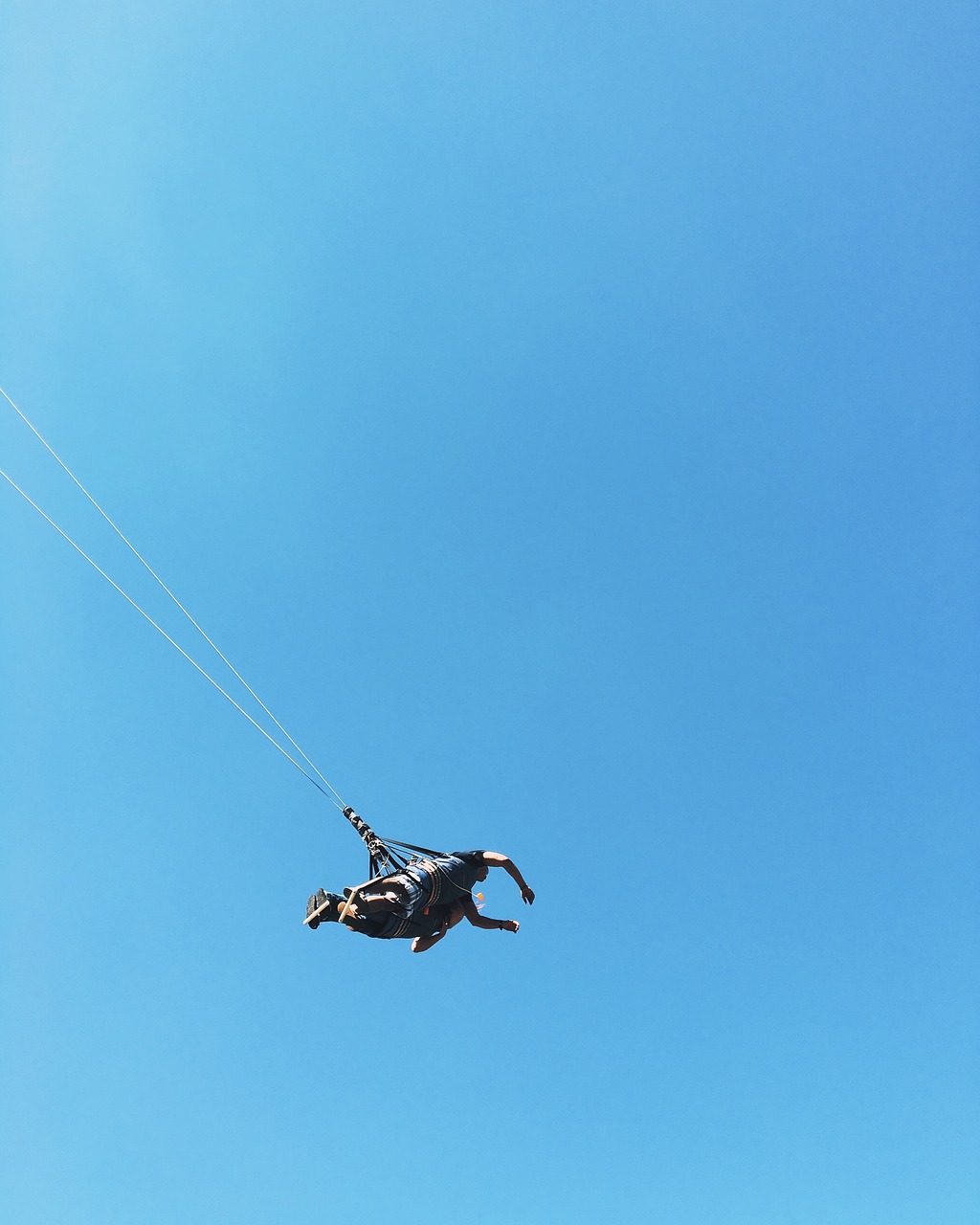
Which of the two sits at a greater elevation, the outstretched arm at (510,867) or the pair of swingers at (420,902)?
the outstretched arm at (510,867)

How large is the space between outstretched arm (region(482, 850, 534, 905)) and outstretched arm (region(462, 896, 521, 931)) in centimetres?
Answer: 40

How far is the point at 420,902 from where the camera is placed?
7961 millimetres

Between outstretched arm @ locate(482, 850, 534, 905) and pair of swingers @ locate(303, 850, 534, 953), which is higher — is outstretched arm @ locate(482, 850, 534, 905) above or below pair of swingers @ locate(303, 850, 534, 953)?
above

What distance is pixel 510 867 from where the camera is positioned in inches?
378

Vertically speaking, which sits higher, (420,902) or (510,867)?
(510,867)

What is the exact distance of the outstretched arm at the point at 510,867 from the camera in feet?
31.1

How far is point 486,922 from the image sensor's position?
31.3ft

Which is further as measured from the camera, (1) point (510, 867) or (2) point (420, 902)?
(1) point (510, 867)

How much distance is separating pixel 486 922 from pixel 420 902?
6.55ft

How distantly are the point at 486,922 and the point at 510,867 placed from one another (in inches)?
32.3

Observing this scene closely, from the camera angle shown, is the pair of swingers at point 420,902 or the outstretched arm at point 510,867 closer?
the pair of swingers at point 420,902

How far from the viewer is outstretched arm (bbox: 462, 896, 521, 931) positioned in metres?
9.35

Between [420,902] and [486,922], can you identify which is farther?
[486,922]

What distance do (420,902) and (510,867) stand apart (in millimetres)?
1982
